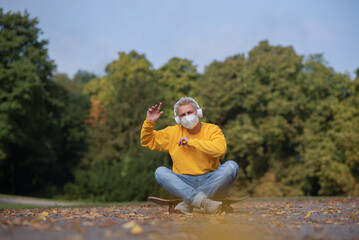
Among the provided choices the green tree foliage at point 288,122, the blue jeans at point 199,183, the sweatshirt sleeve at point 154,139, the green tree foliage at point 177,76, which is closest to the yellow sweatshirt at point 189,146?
the sweatshirt sleeve at point 154,139

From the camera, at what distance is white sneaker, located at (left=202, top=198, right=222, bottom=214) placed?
228 inches

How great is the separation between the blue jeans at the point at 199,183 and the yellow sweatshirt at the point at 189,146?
11 centimetres

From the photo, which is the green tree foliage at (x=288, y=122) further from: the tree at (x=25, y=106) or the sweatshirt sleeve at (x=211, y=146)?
the sweatshirt sleeve at (x=211, y=146)

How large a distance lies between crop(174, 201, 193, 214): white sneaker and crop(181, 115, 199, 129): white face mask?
1.12 meters

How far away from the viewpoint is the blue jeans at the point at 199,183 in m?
5.91

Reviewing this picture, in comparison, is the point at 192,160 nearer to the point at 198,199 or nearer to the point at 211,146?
the point at 211,146

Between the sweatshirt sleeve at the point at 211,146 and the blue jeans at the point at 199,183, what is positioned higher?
the sweatshirt sleeve at the point at 211,146

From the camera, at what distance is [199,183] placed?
6.12 m

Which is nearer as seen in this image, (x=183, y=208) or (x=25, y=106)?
(x=183, y=208)

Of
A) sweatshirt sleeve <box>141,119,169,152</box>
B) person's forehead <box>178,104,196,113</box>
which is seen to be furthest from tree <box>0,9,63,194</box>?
person's forehead <box>178,104,196,113</box>

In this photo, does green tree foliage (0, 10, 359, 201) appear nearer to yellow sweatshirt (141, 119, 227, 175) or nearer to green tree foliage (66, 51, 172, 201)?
green tree foliage (66, 51, 172, 201)

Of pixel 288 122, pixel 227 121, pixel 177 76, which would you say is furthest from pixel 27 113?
pixel 288 122

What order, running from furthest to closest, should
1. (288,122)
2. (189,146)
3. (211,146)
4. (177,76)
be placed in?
(177,76) < (288,122) < (189,146) < (211,146)

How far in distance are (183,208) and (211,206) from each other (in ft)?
1.53
